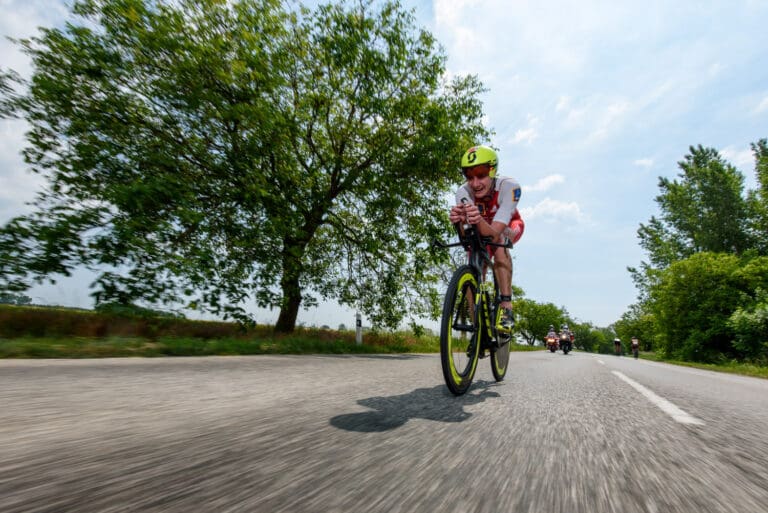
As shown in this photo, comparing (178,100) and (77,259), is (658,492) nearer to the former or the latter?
(77,259)

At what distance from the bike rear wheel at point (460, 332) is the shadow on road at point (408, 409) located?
158 millimetres

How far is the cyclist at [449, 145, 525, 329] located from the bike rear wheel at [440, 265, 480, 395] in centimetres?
53

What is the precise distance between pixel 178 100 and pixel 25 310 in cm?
573

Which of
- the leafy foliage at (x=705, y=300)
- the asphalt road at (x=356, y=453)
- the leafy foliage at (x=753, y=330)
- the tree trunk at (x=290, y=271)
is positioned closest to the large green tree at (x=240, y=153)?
the tree trunk at (x=290, y=271)

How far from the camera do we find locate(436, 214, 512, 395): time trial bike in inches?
123

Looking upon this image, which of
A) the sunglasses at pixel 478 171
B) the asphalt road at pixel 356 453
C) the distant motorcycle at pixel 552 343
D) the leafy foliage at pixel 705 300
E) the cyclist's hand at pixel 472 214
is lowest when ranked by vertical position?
the asphalt road at pixel 356 453

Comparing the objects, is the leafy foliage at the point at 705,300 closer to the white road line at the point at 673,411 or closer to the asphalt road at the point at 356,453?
the white road line at the point at 673,411

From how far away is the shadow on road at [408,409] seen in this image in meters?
1.99

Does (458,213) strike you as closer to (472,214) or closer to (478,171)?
(472,214)

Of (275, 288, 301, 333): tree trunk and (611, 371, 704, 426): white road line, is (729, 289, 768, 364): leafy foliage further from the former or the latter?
(611, 371, 704, 426): white road line

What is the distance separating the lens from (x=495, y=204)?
13.4 ft

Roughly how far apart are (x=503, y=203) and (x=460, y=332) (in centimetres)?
136

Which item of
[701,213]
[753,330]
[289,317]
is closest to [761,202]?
[701,213]

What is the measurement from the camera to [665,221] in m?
41.2
